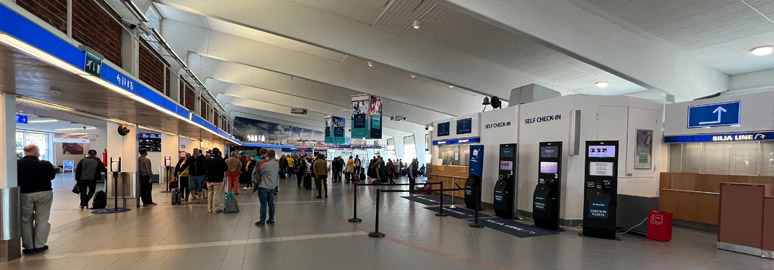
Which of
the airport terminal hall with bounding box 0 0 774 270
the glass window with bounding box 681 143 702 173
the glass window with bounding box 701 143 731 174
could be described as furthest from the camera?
the glass window with bounding box 681 143 702 173

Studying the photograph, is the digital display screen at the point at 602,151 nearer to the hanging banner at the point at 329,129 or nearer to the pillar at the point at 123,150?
the pillar at the point at 123,150

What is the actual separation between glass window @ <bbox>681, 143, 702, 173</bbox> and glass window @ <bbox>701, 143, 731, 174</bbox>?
106 millimetres

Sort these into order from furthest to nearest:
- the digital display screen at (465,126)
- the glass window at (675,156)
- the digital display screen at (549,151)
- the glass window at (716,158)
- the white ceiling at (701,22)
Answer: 1. the digital display screen at (465,126)
2. the glass window at (675,156)
3. the glass window at (716,158)
4. the digital display screen at (549,151)
5. the white ceiling at (701,22)

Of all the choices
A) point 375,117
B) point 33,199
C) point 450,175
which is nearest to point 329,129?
point 375,117

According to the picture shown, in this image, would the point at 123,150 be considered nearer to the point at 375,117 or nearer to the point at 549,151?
the point at 375,117

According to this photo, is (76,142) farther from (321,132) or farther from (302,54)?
(302,54)

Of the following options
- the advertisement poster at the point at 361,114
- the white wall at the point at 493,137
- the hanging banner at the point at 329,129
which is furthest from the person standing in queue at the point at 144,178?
the hanging banner at the point at 329,129

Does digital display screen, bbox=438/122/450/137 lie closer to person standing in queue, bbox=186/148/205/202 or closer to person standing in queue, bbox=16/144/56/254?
person standing in queue, bbox=186/148/205/202

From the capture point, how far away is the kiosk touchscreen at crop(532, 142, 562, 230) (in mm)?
6672

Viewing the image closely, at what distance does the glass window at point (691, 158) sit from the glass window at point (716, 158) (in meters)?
0.11

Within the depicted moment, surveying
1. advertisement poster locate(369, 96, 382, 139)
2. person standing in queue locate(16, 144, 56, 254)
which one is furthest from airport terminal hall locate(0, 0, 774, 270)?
advertisement poster locate(369, 96, 382, 139)

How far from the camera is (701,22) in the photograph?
22.9 feet

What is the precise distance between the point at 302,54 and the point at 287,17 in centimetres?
417

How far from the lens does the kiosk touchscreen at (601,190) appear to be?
610 centimetres
